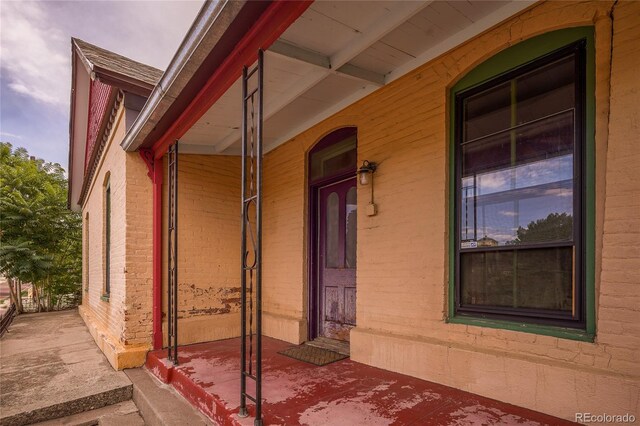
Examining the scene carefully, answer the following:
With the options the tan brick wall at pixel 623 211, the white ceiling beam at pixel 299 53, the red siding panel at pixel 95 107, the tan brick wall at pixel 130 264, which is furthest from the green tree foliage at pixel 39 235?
the tan brick wall at pixel 623 211

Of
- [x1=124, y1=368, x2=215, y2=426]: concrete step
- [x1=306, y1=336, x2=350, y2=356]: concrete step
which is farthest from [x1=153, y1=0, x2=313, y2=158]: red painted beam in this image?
[x1=306, y1=336, x2=350, y2=356]: concrete step

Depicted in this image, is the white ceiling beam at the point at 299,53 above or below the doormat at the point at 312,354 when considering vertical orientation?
above

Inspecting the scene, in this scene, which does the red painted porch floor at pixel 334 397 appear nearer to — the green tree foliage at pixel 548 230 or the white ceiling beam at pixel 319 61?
the green tree foliage at pixel 548 230

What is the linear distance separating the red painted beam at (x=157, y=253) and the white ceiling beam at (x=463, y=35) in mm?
3392

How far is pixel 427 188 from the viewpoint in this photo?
11.6 feet

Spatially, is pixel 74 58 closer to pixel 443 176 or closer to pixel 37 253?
pixel 37 253

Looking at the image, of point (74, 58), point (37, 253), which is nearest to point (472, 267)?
point (74, 58)

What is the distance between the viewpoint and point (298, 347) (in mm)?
4895

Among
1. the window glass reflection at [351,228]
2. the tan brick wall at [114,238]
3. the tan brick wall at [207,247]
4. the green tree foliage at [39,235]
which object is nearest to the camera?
the window glass reflection at [351,228]

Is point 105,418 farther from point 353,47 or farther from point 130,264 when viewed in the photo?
point 353,47

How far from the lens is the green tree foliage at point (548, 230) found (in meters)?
2.65

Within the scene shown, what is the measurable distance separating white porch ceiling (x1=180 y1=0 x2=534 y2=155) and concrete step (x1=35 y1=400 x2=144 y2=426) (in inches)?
134

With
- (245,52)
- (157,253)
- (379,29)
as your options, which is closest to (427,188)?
(379,29)

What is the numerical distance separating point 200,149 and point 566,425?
5.28 metres
